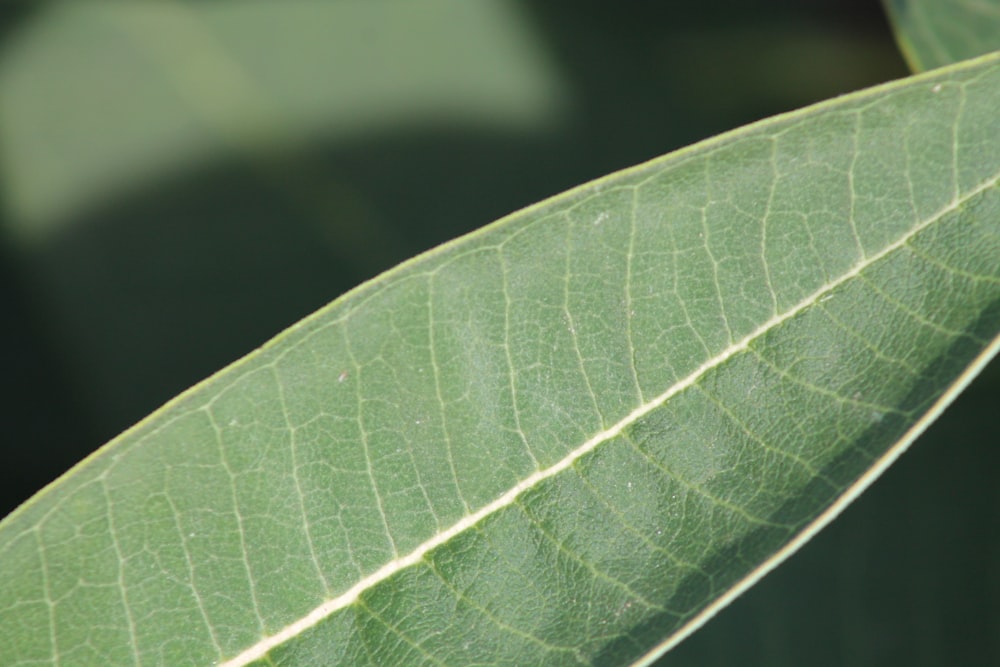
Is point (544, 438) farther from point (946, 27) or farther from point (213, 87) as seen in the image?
point (213, 87)

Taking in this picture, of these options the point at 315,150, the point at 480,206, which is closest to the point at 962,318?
the point at 480,206

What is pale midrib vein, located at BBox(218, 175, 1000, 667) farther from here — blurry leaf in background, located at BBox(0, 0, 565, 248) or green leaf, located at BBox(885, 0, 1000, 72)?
blurry leaf in background, located at BBox(0, 0, 565, 248)

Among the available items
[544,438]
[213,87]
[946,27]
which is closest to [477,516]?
[544,438]

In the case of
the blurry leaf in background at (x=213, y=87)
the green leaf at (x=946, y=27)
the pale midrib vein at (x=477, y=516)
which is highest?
the blurry leaf in background at (x=213, y=87)

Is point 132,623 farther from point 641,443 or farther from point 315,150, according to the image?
point 315,150

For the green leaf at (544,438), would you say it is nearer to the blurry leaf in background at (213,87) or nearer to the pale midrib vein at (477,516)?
the pale midrib vein at (477,516)

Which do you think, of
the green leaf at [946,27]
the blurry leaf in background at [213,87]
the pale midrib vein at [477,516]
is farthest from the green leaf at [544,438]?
the blurry leaf in background at [213,87]
